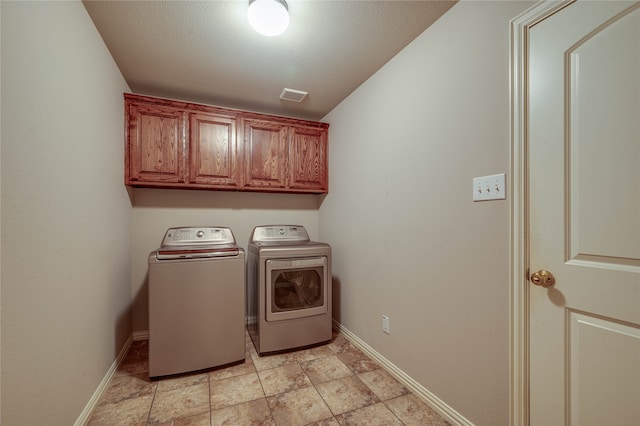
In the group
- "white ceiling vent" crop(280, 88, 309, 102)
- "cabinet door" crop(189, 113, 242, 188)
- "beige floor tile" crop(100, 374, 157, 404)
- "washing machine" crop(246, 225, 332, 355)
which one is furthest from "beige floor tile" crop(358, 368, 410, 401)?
"white ceiling vent" crop(280, 88, 309, 102)

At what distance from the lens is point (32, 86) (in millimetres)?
1083

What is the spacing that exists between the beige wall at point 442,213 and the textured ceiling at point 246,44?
0.21 meters

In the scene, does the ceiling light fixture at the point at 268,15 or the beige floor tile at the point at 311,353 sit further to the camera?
the beige floor tile at the point at 311,353

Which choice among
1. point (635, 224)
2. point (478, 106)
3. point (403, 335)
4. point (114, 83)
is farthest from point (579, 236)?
point (114, 83)

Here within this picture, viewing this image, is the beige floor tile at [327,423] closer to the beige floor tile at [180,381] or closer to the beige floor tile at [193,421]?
the beige floor tile at [193,421]

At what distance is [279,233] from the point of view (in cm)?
286

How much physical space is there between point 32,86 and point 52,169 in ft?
1.12

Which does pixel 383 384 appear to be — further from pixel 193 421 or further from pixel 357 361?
pixel 193 421

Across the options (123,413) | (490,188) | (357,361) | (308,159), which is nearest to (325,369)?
(357,361)

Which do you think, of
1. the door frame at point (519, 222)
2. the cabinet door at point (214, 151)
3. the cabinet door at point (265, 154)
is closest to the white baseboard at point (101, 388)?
the cabinet door at point (214, 151)

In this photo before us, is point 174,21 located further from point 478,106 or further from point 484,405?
point 484,405

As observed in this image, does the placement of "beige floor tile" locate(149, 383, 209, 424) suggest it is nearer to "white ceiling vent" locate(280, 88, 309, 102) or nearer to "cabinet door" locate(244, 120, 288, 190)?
"cabinet door" locate(244, 120, 288, 190)

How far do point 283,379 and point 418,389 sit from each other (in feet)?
2.97

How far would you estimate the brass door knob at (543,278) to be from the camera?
110 cm
